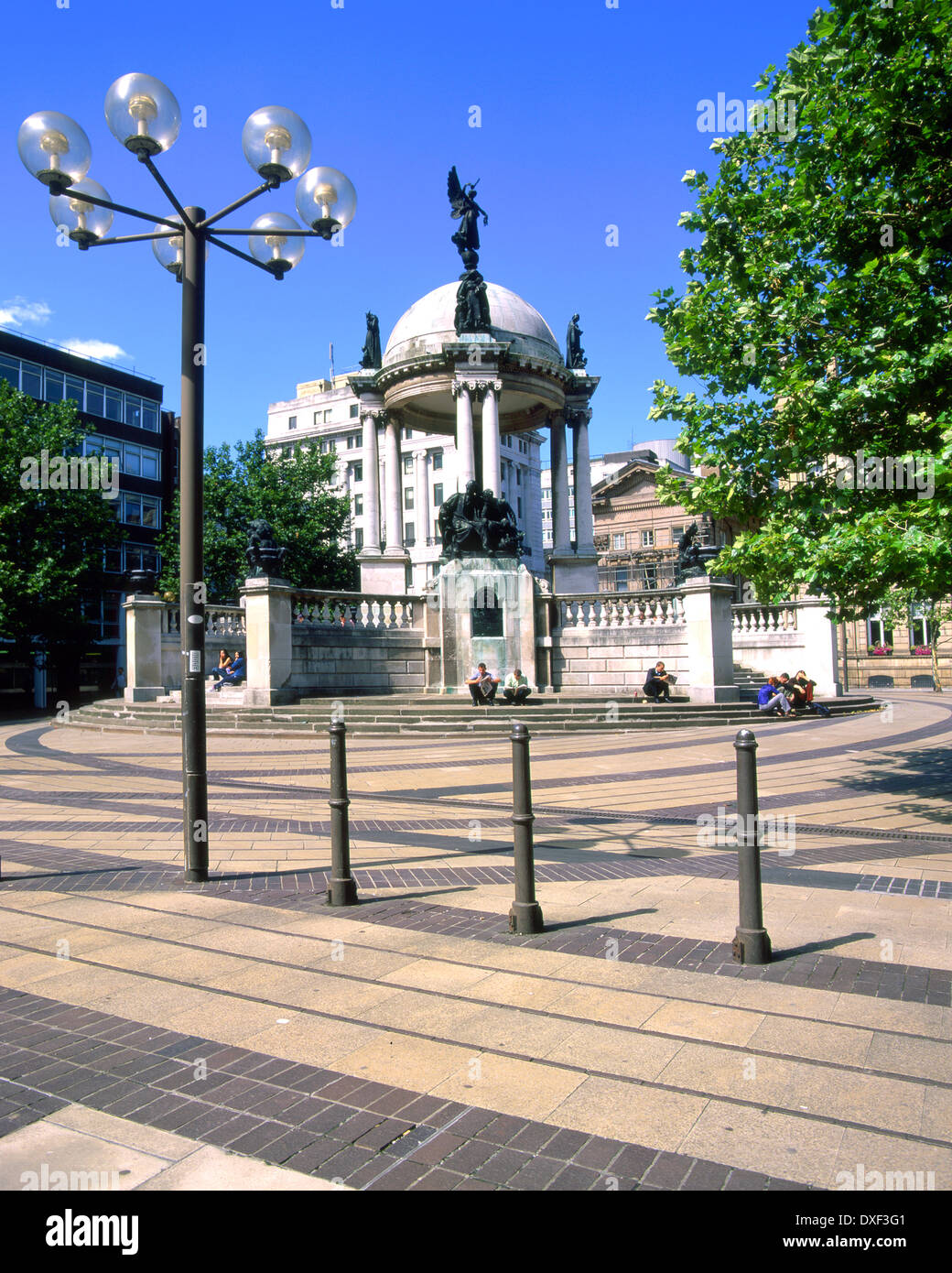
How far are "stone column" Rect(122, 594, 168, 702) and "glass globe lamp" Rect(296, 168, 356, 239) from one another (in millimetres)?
18866

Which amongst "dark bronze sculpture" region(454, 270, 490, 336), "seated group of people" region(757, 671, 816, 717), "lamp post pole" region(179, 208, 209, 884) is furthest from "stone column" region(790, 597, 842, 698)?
"lamp post pole" region(179, 208, 209, 884)

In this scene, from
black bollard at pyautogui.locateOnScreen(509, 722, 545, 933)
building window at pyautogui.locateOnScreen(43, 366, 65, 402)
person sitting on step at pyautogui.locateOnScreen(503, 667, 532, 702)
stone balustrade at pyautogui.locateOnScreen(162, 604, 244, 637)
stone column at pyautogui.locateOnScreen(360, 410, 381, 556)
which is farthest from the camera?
building window at pyautogui.locateOnScreen(43, 366, 65, 402)

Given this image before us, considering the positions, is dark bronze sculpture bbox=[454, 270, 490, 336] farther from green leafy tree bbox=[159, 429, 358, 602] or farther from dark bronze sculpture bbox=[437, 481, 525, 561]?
green leafy tree bbox=[159, 429, 358, 602]

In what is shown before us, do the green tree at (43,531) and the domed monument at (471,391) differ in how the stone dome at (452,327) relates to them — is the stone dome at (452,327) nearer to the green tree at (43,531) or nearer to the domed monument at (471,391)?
the domed monument at (471,391)

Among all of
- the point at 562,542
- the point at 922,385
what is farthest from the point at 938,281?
the point at 562,542

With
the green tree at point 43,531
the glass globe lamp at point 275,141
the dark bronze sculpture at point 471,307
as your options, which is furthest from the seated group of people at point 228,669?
the glass globe lamp at point 275,141

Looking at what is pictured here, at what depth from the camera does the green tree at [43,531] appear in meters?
34.9

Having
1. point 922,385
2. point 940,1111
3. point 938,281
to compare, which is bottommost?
point 940,1111

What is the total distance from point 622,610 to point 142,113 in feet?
62.2

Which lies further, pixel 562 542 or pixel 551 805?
pixel 562 542

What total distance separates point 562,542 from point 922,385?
2576cm

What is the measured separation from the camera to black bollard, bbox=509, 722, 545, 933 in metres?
4.94

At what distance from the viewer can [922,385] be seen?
307 inches

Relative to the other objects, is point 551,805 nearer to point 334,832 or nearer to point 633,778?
point 633,778
